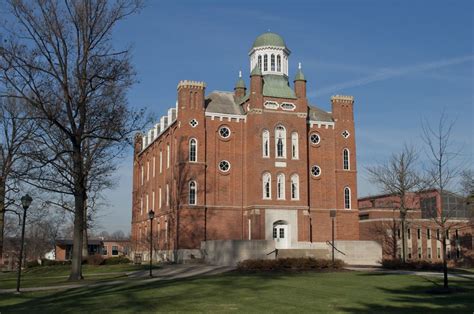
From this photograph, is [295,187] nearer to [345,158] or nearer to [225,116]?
[345,158]

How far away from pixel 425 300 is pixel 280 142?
30.0m

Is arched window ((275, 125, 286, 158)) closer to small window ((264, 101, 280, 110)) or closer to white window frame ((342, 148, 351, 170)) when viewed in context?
small window ((264, 101, 280, 110))

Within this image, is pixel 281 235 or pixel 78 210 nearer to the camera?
pixel 78 210

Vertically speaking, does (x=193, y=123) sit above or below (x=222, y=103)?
below

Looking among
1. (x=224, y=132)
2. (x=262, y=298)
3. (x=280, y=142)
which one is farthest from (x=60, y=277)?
(x=280, y=142)

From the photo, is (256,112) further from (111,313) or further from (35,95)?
(111,313)

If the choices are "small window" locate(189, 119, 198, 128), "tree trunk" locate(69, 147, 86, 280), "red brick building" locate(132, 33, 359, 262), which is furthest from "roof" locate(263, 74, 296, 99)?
"tree trunk" locate(69, 147, 86, 280)

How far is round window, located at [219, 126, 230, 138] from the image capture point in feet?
149

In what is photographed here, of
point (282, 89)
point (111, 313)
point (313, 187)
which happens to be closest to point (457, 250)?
point (313, 187)

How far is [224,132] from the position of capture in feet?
149

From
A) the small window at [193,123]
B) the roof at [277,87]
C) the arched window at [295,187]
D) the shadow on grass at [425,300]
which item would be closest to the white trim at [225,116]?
the small window at [193,123]

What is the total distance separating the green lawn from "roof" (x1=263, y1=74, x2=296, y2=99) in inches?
1020

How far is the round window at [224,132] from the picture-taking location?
45.3 meters

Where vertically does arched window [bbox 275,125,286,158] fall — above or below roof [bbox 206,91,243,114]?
below
